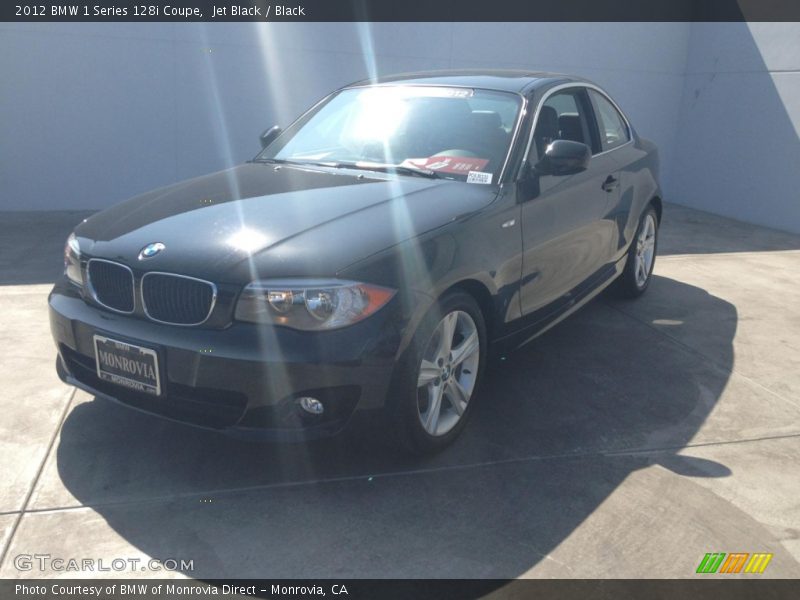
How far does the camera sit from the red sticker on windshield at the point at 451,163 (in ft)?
13.0

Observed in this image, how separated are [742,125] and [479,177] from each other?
316 inches

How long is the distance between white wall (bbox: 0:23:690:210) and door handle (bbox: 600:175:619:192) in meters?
5.86

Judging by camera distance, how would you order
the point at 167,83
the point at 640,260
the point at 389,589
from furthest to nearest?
the point at 167,83
the point at 640,260
the point at 389,589

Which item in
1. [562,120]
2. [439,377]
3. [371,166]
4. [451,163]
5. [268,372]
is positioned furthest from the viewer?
[562,120]

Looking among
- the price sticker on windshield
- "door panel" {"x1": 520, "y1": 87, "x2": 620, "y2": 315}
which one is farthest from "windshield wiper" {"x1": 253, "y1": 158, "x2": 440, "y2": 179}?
"door panel" {"x1": 520, "y1": 87, "x2": 620, "y2": 315}

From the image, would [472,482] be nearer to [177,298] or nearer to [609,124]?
[177,298]

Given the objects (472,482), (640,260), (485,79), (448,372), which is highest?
(485,79)

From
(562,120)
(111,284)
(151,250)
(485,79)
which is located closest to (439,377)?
(151,250)

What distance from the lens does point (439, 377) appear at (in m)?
3.43

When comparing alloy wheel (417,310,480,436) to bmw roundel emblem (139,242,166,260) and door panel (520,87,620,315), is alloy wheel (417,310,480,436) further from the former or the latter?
bmw roundel emblem (139,242,166,260)

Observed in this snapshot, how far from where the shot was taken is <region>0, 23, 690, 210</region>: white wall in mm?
9312

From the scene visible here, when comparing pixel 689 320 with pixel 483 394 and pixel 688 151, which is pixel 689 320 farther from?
pixel 688 151

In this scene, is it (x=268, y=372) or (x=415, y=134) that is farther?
(x=415, y=134)

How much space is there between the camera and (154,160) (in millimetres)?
9867
